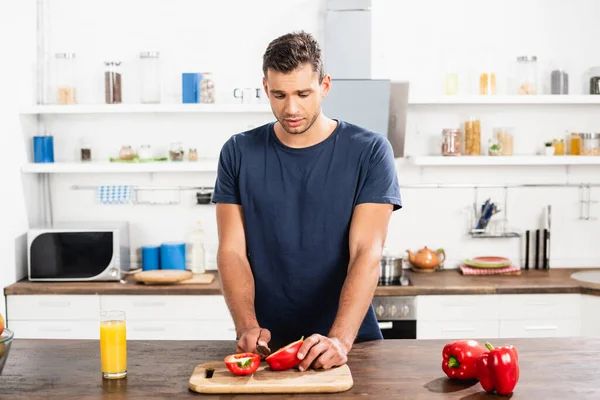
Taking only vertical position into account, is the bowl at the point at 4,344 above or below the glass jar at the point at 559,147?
below

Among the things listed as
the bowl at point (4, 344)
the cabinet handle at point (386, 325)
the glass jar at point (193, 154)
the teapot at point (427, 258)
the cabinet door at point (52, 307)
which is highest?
the glass jar at point (193, 154)

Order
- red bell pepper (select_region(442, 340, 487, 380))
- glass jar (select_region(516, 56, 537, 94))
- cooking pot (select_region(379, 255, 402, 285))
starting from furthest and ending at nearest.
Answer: glass jar (select_region(516, 56, 537, 94)) → cooking pot (select_region(379, 255, 402, 285)) → red bell pepper (select_region(442, 340, 487, 380))

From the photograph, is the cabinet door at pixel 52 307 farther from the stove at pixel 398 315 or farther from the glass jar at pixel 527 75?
the glass jar at pixel 527 75

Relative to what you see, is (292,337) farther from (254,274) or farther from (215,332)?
(215,332)

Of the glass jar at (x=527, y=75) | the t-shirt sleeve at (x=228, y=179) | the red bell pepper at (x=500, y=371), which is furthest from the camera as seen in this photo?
the glass jar at (x=527, y=75)

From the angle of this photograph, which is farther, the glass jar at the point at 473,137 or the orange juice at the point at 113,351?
the glass jar at the point at 473,137

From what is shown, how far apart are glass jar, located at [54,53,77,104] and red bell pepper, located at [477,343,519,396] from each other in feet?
10.8

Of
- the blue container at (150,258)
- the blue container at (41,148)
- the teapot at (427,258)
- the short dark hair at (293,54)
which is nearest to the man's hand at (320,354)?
the short dark hair at (293,54)

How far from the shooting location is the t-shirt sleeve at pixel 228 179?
2538mm

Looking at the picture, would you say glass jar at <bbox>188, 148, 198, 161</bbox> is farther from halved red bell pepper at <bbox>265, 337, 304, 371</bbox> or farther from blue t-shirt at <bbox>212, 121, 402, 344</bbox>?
halved red bell pepper at <bbox>265, 337, 304, 371</bbox>

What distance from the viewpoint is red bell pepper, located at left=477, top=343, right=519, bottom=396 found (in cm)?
188

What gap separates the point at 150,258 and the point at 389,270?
1374mm

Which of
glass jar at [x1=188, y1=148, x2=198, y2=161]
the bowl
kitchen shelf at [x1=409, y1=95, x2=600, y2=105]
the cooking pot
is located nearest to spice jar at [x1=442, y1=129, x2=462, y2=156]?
kitchen shelf at [x1=409, y1=95, x2=600, y2=105]

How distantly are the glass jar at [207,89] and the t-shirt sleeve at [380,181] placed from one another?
7.10 ft
